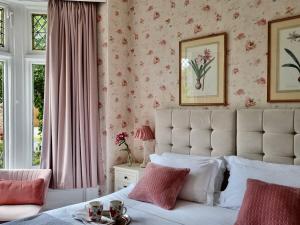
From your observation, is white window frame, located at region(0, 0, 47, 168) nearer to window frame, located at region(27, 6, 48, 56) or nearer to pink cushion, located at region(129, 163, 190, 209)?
window frame, located at region(27, 6, 48, 56)

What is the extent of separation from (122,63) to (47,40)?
85 cm

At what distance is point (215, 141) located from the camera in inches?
105

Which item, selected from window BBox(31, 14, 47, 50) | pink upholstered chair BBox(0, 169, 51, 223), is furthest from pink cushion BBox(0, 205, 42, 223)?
window BBox(31, 14, 47, 50)

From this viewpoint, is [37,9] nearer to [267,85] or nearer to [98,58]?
[98,58]

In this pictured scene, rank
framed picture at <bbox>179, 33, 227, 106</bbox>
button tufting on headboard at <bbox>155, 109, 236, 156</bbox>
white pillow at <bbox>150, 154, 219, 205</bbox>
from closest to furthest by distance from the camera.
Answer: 1. white pillow at <bbox>150, 154, 219, 205</bbox>
2. button tufting on headboard at <bbox>155, 109, 236, 156</bbox>
3. framed picture at <bbox>179, 33, 227, 106</bbox>

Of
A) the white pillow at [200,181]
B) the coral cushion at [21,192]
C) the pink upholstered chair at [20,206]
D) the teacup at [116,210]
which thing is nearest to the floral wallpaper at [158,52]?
the white pillow at [200,181]

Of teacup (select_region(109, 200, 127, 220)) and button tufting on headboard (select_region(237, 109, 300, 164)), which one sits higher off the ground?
button tufting on headboard (select_region(237, 109, 300, 164))

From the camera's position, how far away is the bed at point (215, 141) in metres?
2.08

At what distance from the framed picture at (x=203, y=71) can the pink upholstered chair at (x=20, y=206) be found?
1583 mm

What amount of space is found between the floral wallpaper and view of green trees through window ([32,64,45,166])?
691 millimetres

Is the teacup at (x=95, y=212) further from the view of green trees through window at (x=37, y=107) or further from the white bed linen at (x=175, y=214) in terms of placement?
the view of green trees through window at (x=37, y=107)

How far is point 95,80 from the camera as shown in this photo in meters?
3.42

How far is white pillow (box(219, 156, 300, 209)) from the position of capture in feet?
6.80

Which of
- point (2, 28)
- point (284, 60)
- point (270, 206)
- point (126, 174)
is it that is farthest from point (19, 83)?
point (270, 206)
